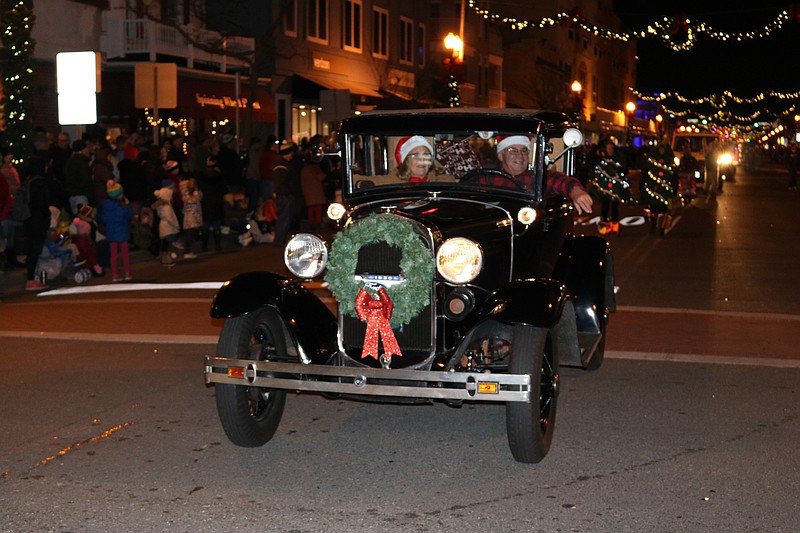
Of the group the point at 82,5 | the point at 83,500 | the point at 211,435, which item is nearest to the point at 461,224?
the point at 211,435

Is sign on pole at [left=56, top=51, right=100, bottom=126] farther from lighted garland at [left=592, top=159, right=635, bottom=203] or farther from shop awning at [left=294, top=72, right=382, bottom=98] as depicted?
shop awning at [left=294, top=72, right=382, bottom=98]

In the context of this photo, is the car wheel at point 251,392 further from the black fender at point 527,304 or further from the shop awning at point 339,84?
the shop awning at point 339,84

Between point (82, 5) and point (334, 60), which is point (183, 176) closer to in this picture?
point (82, 5)

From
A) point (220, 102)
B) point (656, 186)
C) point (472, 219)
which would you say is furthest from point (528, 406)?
point (220, 102)

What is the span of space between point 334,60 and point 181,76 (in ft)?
34.0

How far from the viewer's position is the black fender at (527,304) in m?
6.23

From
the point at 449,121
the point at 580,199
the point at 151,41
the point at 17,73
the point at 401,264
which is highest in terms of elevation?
the point at 151,41

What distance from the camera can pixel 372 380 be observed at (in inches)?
244

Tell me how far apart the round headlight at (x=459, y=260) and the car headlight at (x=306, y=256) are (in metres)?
0.75

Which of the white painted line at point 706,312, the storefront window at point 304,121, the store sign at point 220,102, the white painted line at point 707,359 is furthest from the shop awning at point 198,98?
the white painted line at point 707,359

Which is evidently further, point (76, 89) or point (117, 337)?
point (76, 89)

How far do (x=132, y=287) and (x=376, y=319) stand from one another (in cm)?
834

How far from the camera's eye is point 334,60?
37875 mm

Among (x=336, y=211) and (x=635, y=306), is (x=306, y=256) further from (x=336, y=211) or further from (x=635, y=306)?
(x=635, y=306)
